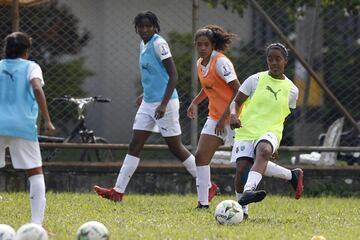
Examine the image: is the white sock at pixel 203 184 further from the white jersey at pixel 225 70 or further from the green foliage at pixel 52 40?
the green foliage at pixel 52 40

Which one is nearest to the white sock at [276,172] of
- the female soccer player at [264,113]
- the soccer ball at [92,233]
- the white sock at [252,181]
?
the female soccer player at [264,113]

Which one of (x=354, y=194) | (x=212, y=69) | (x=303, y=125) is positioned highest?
(x=212, y=69)

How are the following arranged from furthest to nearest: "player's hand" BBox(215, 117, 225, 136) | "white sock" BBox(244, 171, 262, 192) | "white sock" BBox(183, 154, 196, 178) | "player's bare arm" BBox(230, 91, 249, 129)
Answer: "white sock" BBox(183, 154, 196, 178)
"player's hand" BBox(215, 117, 225, 136)
"player's bare arm" BBox(230, 91, 249, 129)
"white sock" BBox(244, 171, 262, 192)

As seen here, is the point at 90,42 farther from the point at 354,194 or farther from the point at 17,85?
the point at 17,85

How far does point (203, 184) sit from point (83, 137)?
10.2 ft

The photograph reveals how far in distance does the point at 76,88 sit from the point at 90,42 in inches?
24.6

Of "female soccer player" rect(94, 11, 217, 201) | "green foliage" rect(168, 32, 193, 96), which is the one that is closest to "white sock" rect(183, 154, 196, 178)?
"female soccer player" rect(94, 11, 217, 201)

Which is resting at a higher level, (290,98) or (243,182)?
(290,98)

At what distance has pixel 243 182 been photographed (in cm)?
878

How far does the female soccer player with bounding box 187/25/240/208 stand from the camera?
9.43 metres

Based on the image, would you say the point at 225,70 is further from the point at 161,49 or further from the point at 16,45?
the point at 16,45

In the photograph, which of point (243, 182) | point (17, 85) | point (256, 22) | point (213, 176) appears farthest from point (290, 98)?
point (256, 22)

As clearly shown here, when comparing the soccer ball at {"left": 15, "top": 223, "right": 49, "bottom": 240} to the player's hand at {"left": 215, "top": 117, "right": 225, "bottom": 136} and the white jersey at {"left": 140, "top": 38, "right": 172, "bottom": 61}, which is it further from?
the white jersey at {"left": 140, "top": 38, "right": 172, "bottom": 61}

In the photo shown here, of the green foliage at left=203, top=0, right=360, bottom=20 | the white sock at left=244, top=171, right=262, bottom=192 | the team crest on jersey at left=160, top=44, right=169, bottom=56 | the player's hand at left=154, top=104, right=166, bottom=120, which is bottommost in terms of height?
the white sock at left=244, top=171, right=262, bottom=192
